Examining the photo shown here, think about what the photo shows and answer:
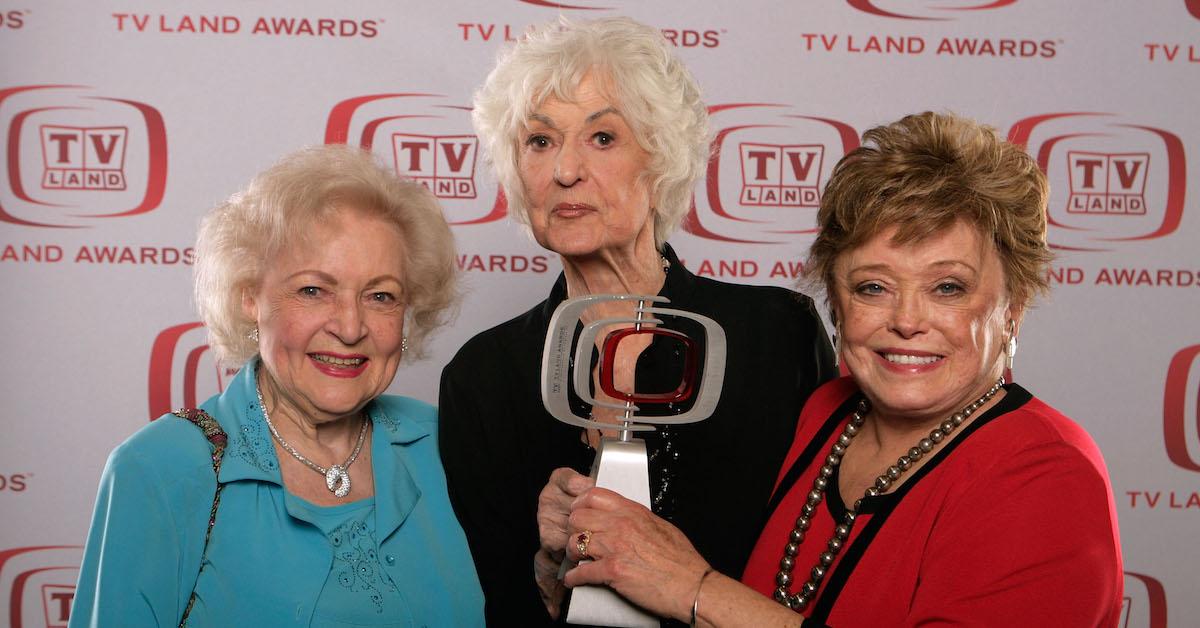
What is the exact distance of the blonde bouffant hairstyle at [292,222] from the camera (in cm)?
159

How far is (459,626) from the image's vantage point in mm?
1624

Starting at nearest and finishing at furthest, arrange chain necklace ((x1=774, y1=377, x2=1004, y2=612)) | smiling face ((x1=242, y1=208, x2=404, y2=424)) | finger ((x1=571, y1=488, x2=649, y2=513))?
finger ((x1=571, y1=488, x2=649, y2=513)) → chain necklace ((x1=774, y1=377, x2=1004, y2=612)) → smiling face ((x1=242, y1=208, x2=404, y2=424))

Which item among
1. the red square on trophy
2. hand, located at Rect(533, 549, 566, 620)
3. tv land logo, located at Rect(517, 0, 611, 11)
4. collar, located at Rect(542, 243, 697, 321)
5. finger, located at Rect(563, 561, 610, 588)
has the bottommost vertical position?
hand, located at Rect(533, 549, 566, 620)

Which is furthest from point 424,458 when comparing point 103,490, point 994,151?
point 994,151

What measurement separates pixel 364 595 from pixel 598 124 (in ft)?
2.70

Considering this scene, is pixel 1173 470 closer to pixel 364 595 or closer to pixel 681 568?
pixel 681 568

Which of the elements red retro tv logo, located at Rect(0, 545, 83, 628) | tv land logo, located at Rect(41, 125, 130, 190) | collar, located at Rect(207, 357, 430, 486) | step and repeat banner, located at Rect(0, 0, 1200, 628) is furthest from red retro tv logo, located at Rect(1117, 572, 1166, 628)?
tv land logo, located at Rect(41, 125, 130, 190)

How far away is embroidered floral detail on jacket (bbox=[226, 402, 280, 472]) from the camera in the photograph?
153 cm

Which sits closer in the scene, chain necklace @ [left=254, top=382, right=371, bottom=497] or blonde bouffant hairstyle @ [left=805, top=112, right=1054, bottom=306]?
blonde bouffant hairstyle @ [left=805, top=112, right=1054, bottom=306]

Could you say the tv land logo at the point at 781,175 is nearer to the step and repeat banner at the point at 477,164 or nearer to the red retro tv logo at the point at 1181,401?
the step and repeat banner at the point at 477,164

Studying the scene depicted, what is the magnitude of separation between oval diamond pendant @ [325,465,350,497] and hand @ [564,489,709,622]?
43 centimetres

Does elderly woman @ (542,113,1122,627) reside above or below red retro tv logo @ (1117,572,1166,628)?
above

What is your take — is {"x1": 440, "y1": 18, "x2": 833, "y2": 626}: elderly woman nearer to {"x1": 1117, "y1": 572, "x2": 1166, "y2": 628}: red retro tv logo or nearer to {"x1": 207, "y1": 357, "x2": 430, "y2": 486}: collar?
{"x1": 207, "y1": 357, "x2": 430, "y2": 486}: collar

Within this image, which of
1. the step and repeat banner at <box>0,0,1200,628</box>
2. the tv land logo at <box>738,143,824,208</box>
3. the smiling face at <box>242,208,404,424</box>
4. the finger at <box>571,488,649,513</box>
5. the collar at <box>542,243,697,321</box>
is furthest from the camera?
the tv land logo at <box>738,143,824,208</box>
